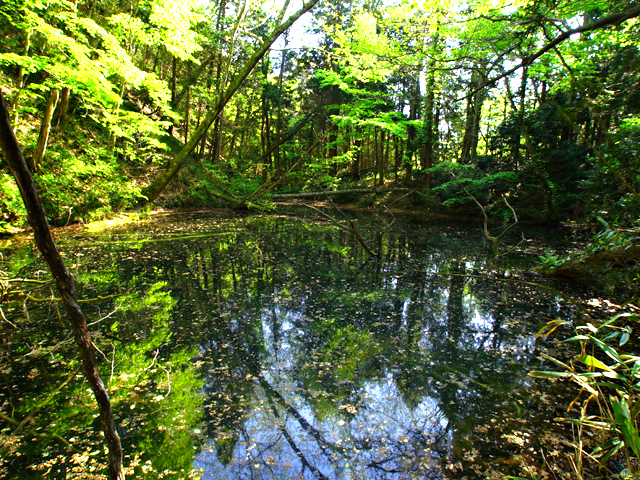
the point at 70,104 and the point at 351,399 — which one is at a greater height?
the point at 70,104

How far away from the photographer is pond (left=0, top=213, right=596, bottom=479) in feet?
7.03

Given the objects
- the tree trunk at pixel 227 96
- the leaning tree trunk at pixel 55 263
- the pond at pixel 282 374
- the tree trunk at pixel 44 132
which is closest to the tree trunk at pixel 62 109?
the tree trunk at pixel 44 132

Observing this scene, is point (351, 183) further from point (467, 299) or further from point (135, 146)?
point (467, 299)

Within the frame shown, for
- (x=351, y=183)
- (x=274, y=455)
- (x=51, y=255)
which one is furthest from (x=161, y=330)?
(x=351, y=183)

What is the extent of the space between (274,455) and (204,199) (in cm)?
1301

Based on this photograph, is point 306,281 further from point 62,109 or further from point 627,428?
point 62,109

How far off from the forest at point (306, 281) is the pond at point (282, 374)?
0.07ft

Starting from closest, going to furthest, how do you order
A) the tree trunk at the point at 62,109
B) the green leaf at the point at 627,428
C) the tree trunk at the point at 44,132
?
the green leaf at the point at 627,428
the tree trunk at the point at 44,132
the tree trunk at the point at 62,109

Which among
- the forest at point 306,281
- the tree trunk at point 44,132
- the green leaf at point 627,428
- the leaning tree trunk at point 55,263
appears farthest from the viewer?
the tree trunk at point 44,132

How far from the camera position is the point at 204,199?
1395 cm

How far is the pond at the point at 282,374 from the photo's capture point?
7.03 feet

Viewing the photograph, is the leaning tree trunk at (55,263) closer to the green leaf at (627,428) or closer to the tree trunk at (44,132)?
the green leaf at (627,428)

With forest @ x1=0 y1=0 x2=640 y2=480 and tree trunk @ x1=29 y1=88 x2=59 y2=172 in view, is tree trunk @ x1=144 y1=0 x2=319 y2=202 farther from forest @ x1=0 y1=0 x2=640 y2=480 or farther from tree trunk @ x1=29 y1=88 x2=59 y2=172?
tree trunk @ x1=29 y1=88 x2=59 y2=172

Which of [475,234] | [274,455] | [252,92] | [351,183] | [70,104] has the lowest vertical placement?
[274,455]
